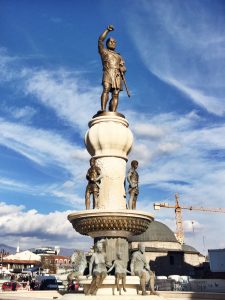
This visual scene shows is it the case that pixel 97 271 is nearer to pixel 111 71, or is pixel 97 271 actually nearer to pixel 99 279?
pixel 99 279

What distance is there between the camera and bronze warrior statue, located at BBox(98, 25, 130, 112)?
15.1 meters

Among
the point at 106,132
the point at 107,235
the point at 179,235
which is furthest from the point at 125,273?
the point at 179,235

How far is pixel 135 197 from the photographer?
535 inches

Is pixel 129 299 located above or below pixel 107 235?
below

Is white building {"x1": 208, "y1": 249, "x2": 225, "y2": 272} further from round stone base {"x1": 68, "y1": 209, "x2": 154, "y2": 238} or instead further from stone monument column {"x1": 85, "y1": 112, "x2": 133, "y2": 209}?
round stone base {"x1": 68, "y1": 209, "x2": 154, "y2": 238}

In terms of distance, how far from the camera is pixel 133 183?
13578 mm

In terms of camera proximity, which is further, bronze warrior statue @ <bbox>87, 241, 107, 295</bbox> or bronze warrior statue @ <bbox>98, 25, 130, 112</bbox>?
bronze warrior statue @ <bbox>98, 25, 130, 112</bbox>

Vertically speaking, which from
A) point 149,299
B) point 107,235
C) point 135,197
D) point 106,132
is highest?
point 106,132

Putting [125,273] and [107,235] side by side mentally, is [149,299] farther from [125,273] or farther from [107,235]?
[107,235]

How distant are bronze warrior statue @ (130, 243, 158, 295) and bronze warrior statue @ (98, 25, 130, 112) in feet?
19.2

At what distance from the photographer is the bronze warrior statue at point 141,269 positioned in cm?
1153

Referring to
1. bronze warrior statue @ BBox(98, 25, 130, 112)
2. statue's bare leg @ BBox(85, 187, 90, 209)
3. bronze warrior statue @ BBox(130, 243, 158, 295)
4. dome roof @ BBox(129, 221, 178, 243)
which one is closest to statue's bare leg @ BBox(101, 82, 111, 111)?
bronze warrior statue @ BBox(98, 25, 130, 112)

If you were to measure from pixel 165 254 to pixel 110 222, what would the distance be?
69.0 metres

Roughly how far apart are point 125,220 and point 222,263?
135 ft
